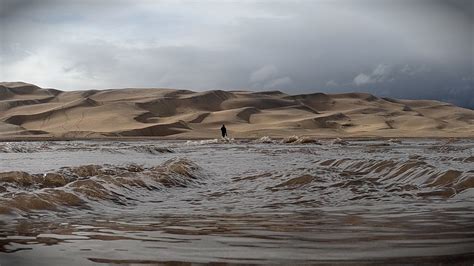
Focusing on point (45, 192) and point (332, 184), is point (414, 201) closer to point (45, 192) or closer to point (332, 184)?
point (332, 184)

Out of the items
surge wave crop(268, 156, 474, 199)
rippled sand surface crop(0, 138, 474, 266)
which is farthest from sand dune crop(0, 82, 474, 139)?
rippled sand surface crop(0, 138, 474, 266)

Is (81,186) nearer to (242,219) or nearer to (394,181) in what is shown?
(242,219)

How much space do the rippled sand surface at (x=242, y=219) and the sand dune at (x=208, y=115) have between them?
116ft

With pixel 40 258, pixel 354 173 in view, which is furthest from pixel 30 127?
pixel 40 258

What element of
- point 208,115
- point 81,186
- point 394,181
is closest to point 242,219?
point 81,186

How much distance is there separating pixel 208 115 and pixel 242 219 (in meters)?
60.5

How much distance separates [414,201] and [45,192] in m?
3.70

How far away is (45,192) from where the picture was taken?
540cm

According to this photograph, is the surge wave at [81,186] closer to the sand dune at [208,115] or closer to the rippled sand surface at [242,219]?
the rippled sand surface at [242,219]

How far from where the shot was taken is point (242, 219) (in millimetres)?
4422

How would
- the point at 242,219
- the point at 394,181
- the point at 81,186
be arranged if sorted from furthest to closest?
the point at 394,181, the point at 81,186, the point at 242,219

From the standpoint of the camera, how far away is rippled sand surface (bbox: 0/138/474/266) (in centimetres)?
297

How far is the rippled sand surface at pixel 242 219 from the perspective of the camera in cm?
297

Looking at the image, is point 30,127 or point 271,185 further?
point 30,127
